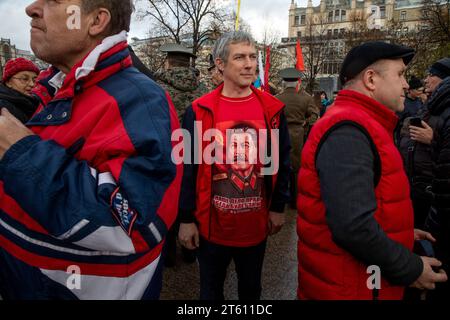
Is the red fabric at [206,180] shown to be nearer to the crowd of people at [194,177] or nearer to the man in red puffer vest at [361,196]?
the crowd of people at [194,177]

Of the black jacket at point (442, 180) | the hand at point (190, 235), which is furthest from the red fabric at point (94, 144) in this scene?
the black jacket at point (442, 180)

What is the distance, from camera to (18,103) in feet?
4.93

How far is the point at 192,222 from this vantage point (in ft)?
8.29

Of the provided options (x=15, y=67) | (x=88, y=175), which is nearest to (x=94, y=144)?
(x=88, y=175)

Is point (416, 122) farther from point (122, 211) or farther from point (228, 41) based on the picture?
point (122, 211)

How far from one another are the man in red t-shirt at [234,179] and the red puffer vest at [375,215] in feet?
2.04

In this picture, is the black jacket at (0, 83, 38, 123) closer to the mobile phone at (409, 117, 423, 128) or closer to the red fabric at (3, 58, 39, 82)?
the red fabric at (3, 58, 39, 82)

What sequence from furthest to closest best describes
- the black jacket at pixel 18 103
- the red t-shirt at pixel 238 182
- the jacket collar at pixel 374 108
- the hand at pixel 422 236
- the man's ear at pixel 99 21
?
1. the red t-shirt at pixel 238 182
2. the hand at pixel 422 236
3. the jacket collar at pixel 374 108
4. the black jacket at pixel 18 103
5. the man's ear at pixel 99 21

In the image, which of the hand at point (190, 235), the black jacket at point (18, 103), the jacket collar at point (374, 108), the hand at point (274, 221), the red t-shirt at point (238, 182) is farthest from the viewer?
the hand at point (274, 221)

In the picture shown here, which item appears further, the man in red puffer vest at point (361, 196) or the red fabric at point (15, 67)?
the red fabric at point (15, 67)

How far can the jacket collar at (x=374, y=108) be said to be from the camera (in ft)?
5.65

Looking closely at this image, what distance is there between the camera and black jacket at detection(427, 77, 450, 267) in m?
2.45

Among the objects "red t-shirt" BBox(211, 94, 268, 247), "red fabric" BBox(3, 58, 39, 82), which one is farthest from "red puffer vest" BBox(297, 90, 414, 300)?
"red fabric" BBox(3, 58, 39, 82)
